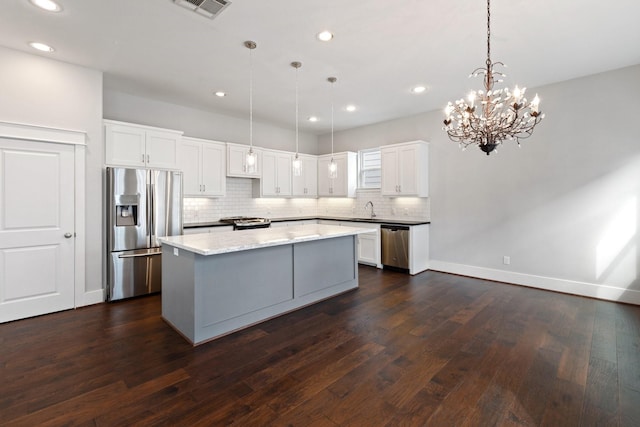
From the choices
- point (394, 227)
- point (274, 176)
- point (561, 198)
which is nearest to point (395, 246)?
point (394, 227)

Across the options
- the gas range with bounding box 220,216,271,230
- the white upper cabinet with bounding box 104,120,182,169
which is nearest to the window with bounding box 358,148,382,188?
the gas range with bounding box 220,216,271,230

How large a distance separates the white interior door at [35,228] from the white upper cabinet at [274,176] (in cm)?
308

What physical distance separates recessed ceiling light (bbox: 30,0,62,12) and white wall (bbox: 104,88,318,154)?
2.04 m

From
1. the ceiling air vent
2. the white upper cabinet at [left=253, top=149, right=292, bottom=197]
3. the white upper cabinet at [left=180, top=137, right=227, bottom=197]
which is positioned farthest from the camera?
the white upper cabinet at [left=253, top=149, right=292, bottom=197]

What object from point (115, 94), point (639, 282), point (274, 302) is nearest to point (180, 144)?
point (115, 94)

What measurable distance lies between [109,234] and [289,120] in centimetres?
391

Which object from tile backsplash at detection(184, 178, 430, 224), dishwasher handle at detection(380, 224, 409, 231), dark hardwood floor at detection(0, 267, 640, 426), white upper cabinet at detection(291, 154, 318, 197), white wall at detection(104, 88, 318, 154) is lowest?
dark hardwood floor at detection(0, 267, 640, 426)

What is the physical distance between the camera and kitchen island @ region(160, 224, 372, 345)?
277 centimetres

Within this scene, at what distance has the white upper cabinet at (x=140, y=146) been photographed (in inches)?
159

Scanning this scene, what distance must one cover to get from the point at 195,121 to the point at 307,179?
2.65 m

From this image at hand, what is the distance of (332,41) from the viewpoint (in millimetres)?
3123

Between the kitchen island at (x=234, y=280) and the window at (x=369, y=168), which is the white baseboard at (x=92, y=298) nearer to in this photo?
the kitchen island at (x=234, y=280)

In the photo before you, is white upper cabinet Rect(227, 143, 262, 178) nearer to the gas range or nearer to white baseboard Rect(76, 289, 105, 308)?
the gas range

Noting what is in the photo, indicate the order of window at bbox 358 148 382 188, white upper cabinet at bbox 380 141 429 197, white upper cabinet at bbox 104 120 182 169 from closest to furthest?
white upper cabinet at bbox 104 120 182 169
white upper cabinet at bbox 380 141 429 197
window at bbox 358 148 382 188
